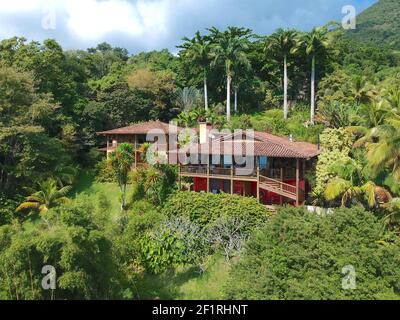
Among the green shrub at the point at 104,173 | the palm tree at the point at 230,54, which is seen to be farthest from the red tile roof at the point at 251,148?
the palm tree at the point at 230,54

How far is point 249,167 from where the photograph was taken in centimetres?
2464

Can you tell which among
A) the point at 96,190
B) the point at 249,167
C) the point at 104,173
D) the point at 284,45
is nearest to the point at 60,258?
the point at 249,167

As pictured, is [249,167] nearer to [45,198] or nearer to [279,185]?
[279,185]

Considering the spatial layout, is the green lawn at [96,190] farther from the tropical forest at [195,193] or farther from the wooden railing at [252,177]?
the wooden railing at [252,177]

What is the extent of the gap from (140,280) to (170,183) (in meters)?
10.7

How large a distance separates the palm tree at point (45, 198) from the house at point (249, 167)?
8406 millimetres

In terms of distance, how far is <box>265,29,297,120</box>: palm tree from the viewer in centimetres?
4262

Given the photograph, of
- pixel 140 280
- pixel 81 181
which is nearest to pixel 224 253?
pixel 140 280

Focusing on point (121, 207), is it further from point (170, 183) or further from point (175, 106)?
point (175, 106)

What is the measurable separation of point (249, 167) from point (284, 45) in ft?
76.2

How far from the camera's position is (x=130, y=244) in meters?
18.1

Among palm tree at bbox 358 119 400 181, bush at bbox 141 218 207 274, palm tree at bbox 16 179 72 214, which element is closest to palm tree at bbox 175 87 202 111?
palm tree at bbox 16 179 72 214

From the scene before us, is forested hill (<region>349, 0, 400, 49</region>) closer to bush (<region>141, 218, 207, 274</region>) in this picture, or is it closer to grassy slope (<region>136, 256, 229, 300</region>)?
bush (<region>141, 218, 207, 274</region>)
